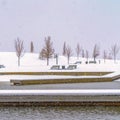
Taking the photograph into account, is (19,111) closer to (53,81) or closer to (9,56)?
(53,81)

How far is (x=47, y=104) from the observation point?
16938 mm

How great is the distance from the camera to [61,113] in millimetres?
14914

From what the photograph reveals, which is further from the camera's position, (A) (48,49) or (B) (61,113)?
(A) (48,49)

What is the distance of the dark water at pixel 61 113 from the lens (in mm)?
13945

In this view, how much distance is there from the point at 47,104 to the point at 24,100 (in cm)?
104

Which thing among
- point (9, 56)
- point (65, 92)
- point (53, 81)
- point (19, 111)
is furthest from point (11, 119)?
point (9, 56)

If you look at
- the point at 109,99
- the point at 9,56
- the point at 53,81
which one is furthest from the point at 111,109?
the point at 9,56

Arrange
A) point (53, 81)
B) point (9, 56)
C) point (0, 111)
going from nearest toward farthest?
1. point (0, 111)
2. point (53, 81)
3. point (9, 56)

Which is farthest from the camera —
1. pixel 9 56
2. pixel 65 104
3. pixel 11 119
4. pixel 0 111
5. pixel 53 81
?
pixel 9 56

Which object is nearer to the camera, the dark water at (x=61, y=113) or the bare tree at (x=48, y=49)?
the dark water at (x=61, y=113)

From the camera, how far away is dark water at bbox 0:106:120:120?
549 inches

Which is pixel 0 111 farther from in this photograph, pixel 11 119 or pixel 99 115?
pixel 99 115

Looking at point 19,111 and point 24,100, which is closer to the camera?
point 19,111

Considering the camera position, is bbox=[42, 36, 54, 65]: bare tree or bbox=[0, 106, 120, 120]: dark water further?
bbox=[42, 36, 54, 65]: bare tree
